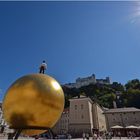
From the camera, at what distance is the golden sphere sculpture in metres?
6.09

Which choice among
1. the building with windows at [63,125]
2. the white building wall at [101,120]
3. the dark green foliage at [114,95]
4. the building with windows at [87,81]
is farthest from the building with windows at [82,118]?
the building with windows at [87,81]

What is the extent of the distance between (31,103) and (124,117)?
64.0 metres

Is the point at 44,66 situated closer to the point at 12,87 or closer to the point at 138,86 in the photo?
the point at 12,87

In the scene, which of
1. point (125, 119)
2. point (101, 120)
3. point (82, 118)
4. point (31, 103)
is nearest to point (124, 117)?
point (125, 119)

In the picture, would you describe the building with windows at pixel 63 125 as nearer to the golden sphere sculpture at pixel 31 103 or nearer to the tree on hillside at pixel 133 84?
the tree on hillside at pixel 133 84

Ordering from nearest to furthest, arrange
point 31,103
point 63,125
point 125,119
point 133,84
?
point 31,103
point 125,119
point 63,125
point 133,84

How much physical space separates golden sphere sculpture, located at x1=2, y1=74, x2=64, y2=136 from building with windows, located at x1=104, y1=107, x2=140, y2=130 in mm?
62752

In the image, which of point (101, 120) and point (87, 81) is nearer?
point (101, 120)

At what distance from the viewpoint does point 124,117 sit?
6419cm

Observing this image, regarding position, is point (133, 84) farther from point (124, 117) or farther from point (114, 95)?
point (124, 117)

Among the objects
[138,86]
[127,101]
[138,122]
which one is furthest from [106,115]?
[138,86]

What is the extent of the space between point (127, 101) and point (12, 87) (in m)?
89.0

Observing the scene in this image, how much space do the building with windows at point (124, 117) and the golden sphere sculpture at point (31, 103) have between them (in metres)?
62.8

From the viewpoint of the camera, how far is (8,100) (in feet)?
21.0
